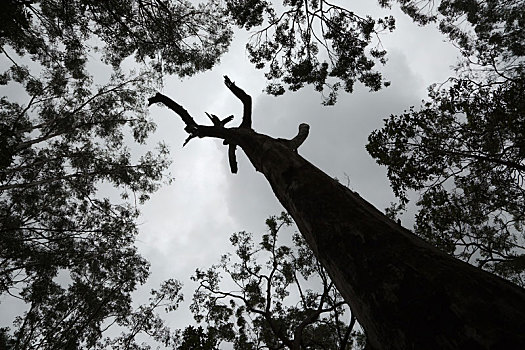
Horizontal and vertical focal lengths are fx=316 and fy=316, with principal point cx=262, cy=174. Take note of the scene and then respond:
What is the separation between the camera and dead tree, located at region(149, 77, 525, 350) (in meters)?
1.09

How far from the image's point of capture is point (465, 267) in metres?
1.42

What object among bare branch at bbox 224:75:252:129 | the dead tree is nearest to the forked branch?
bare branch at bbox 224:75:252:129

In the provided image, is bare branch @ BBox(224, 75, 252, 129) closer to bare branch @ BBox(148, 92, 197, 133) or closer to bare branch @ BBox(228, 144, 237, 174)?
A: bare branch @ BBox(228, 144, 237, 174)

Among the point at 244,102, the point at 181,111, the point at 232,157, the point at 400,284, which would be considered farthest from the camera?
the point at 232,157

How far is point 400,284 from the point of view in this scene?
54.2 inches

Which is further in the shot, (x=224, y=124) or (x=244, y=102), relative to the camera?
(x=224, y=124)

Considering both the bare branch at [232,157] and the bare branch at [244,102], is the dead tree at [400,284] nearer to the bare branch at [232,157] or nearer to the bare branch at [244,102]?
the bare branch at [244,102]

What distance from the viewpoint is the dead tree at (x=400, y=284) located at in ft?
3.57

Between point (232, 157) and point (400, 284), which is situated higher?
point (232, 157)

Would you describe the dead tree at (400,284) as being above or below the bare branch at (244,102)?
below

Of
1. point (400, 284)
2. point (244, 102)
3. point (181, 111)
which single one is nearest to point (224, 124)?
point (244, 102)

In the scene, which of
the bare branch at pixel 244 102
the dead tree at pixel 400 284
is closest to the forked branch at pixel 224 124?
the bare branch at pixel 244 102

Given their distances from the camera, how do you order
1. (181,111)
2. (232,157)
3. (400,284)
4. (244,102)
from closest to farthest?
1. (400,284)
2. (244,102)
3. (181,111)
4. (232,157)

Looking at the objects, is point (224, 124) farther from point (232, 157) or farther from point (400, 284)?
point (400, 284)
